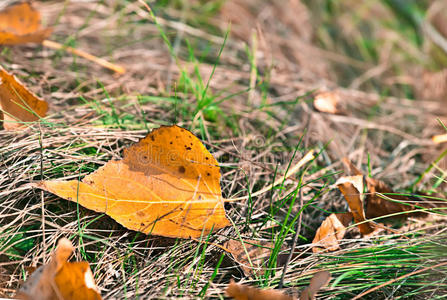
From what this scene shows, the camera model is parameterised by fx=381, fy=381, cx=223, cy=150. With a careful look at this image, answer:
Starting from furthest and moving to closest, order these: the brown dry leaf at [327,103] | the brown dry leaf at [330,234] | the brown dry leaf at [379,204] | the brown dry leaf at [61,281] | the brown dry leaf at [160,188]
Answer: the brown dry leaf at [327,103] < the brown dry leaf at [379,204] < the brown dry leaf at [330,234] < the brown dry leaf at [160,188] < the brown dry leaf at [61,281]

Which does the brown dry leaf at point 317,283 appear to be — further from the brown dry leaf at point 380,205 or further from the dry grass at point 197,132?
the brown dry leaf at point 380,205

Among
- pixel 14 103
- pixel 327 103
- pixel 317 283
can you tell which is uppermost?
pixel 327 103

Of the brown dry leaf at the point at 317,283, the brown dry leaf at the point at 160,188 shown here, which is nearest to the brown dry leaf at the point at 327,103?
the brown dry leaf at the point at 160,188

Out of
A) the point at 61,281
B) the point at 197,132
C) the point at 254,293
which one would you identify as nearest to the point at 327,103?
the point at 197,132

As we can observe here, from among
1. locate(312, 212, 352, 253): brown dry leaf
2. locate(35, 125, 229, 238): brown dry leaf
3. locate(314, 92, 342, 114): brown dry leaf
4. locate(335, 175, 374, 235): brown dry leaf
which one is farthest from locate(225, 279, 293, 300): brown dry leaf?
locate(314, 92, 342, 114): brown dry leaf

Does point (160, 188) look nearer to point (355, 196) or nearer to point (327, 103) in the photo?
point (355, 196)

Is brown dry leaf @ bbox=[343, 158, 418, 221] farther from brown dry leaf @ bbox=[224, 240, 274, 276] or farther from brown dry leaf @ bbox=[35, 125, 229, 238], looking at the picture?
brown dry leaf @ bbox=[35, 125, 229, 238]
